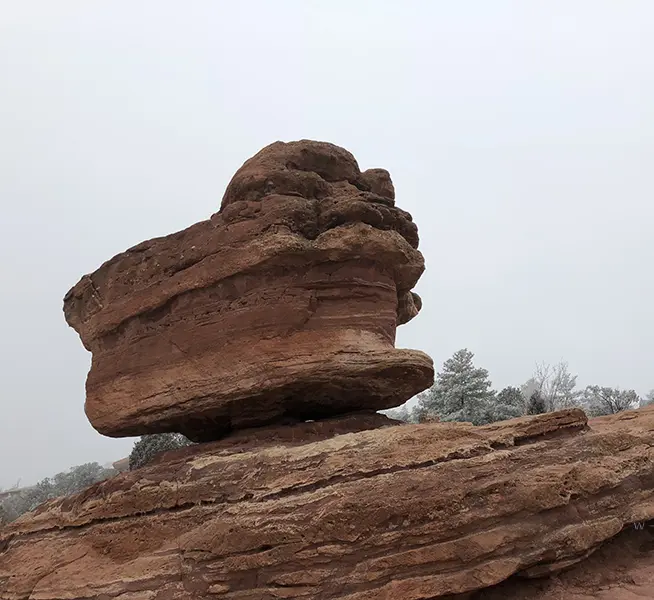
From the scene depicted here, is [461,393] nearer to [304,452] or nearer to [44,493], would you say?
→ [304,452]

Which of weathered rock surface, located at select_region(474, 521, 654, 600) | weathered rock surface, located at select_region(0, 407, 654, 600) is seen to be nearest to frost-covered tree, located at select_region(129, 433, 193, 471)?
A: weathered rock surface, located at select_region(0, 407, 654, 600)

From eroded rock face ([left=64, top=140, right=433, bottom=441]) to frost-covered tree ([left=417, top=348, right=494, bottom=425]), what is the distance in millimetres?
17078

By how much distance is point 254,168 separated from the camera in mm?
10359

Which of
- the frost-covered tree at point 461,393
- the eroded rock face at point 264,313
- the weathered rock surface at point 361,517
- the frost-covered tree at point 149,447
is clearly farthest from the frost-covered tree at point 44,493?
the weathered rock surface at point 361,517

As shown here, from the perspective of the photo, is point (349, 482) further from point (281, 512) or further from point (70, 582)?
point (70, 582)

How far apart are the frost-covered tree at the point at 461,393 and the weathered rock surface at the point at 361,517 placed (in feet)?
59.0

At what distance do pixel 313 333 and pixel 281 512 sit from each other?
3255 mm

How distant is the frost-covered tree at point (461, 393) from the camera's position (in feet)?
85.7

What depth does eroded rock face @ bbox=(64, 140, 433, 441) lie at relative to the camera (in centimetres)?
918

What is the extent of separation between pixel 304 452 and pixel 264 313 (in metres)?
2.68

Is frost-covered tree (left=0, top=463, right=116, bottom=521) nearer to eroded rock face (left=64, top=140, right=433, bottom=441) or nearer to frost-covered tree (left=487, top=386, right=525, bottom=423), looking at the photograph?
frost-covered tree (left=487, top=386, right=525, bottom=423)

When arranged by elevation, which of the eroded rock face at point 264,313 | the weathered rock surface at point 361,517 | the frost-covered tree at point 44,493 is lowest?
the frost-covered tree at point 44,493

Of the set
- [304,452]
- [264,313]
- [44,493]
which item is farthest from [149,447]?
[44,493]

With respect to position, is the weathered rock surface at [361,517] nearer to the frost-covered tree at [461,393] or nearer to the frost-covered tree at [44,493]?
the frost-covered tree at [461,393]
